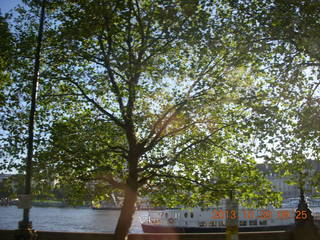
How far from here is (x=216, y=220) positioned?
43625 millimetres

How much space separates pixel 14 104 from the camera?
17156mm

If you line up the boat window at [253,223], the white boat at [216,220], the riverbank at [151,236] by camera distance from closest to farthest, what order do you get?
the riverbank at [151,236], the white boat at [216,220], the boat window at [253,223]

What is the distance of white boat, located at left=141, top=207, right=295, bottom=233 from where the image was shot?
4359cm

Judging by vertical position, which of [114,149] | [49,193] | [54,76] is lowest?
[49,193]

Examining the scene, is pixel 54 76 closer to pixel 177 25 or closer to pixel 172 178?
pixel 177 25

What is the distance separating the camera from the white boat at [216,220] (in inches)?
1716

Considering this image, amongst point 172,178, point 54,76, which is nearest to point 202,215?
point 172,178

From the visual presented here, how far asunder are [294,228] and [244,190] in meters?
5.05
